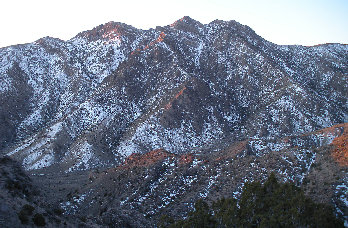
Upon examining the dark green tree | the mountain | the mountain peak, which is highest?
the mountain peak

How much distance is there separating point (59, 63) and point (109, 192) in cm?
6036

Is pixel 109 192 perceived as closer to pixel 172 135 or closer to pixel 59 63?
pixel 172 135

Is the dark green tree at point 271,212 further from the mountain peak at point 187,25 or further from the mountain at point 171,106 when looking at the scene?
the mountain peak at point 187,25

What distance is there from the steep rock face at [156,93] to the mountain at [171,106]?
0.29m

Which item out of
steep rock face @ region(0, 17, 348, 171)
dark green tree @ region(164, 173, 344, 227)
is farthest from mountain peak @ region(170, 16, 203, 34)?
dark green tree @ region(164, 173, 344, 227)

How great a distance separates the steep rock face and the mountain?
0.95 feet

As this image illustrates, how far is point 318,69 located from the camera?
8444 centimetres

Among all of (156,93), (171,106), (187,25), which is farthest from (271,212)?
(187,25)

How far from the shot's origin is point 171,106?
6309 centimetres

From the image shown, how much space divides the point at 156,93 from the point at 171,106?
8.73m

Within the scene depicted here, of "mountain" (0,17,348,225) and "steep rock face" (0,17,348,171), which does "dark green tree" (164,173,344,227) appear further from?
"steep rock face" (0,17,348,171)

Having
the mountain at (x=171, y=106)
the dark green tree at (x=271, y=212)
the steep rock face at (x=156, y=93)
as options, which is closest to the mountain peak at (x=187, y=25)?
the mountain at (x=171, y=106)

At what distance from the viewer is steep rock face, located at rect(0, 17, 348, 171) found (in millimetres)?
56875

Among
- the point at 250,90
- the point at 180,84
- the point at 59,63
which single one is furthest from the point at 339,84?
the point at 59,63
